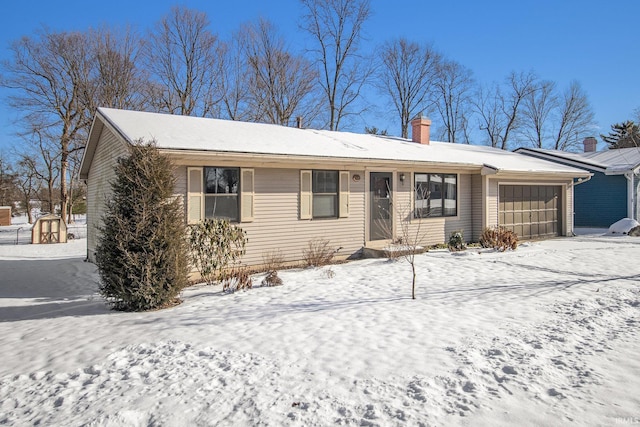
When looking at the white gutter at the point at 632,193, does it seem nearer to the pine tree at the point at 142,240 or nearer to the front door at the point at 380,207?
the front door at the point at 380,207

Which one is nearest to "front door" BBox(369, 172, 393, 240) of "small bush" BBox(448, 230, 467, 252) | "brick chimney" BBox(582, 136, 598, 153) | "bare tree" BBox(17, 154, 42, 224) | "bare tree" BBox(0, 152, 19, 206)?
"small bush" BBox(448, 230, 467, 252)

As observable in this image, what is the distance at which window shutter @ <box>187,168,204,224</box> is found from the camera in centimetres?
864

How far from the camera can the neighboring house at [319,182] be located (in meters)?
9.05

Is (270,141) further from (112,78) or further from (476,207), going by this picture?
(112,78)

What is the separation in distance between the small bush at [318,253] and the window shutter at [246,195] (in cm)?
174

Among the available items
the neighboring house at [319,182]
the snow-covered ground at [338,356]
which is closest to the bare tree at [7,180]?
the neighboring house at [319,182]

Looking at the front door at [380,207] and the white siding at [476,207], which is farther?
the white siding at [476,207]

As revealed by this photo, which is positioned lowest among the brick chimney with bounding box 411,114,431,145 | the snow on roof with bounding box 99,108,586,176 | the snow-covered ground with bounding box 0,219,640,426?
the snow-covered ground with bounding box 0,219,640,426

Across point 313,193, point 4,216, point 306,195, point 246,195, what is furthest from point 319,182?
point 4,216

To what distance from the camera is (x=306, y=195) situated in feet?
33.8

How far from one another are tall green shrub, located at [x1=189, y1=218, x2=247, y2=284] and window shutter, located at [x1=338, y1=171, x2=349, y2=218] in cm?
320

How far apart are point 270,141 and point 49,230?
14289 mm

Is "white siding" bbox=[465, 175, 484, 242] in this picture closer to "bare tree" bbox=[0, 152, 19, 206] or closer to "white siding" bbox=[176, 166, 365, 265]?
"white siding" bbox=[176, 166, 365, 265]

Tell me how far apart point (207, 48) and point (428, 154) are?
22155 mm
